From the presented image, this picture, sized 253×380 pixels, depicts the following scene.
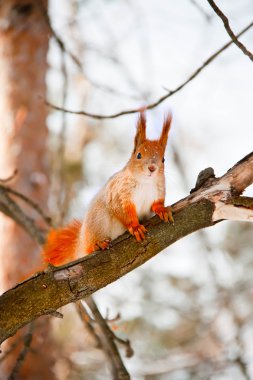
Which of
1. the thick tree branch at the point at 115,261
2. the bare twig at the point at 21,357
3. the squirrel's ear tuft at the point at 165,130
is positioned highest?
the squirrel's ear tuft at the point at 165,130

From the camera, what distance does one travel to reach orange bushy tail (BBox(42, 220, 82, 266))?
219 centimetres

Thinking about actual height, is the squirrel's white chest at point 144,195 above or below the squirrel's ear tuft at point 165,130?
below

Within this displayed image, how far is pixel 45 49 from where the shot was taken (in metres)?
3.68

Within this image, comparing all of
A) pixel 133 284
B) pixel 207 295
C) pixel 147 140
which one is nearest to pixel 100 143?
pixel 133 284

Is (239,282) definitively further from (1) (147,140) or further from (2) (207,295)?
(1) (147,140)

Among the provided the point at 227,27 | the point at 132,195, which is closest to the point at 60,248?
the point at 132,195

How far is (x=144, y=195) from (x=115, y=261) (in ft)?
1.47

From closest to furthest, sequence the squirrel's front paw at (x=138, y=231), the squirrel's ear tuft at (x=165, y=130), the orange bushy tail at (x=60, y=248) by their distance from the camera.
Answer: the squirrel's front paw at (x=138, y=231) → the squirrel's ear tuft at (x=165, y=130) → the orange bushy tail at (x=60, y=248)

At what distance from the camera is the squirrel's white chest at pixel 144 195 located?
1.97m

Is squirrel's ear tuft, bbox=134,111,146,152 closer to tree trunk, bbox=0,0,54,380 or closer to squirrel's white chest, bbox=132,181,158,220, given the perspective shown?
squirrel's white chest, bbox=132,181,158,220

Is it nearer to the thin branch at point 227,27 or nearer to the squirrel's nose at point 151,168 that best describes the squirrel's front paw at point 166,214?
the squirrel's nose at point 151,168

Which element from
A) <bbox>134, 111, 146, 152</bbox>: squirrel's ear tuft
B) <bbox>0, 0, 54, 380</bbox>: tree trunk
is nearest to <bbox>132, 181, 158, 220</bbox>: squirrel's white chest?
<bbox>134, 111, 146, 152</bbox>: squirrel's ear tuft

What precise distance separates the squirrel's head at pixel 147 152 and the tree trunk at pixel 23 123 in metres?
1.39

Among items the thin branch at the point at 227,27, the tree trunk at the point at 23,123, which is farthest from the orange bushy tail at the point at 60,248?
the thin branch at the point at 227,27
